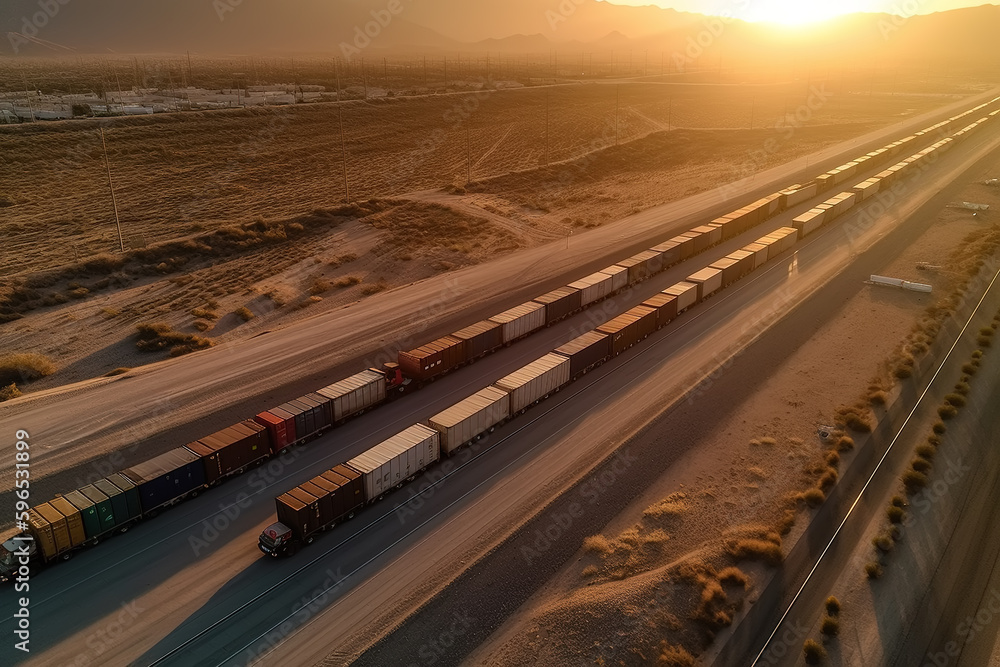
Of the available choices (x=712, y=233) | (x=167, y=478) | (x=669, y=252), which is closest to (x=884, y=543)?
(x=167, y=478)

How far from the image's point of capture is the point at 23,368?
4466 centimetres

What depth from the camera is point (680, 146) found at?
13738 centimetres

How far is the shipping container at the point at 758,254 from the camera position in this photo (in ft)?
216

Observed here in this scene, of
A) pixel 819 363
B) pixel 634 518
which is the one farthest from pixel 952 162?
pixel 634 518

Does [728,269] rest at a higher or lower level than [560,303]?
higher

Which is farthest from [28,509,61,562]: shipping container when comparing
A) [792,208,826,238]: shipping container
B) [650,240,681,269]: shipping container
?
[792,208,826,238]: shipping container

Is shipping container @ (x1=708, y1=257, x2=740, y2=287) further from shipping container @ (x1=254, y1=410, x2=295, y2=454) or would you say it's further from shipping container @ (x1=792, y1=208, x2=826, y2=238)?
shipping container @ (x1=254, y1=410, x2=295, y2=454)

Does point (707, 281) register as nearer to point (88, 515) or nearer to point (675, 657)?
point (675, 657)

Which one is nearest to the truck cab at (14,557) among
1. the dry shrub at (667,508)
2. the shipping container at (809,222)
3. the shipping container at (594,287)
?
the dry shrub at (667,508)

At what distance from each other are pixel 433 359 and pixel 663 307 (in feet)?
67.3

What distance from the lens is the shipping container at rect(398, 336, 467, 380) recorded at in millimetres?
42716

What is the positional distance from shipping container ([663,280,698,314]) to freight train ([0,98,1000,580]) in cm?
11

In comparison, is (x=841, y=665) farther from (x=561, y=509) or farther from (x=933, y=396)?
(x=933, y=396)

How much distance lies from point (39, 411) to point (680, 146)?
129 metres
